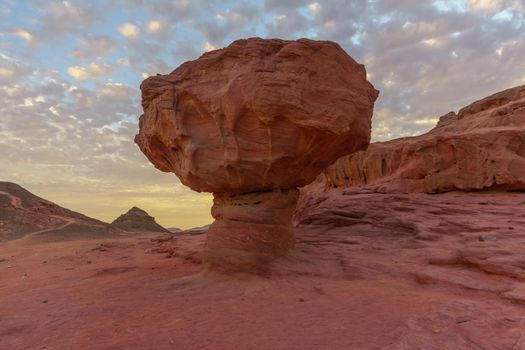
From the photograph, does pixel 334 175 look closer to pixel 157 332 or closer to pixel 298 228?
pixel 298 228

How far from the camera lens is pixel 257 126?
24.3ft

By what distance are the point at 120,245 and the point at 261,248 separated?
1085cm

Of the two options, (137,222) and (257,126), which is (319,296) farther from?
(137,222)

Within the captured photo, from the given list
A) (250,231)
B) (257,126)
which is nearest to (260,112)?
(257,126)

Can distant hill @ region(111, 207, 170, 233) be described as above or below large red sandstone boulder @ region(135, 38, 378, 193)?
below

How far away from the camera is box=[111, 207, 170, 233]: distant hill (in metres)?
31.2

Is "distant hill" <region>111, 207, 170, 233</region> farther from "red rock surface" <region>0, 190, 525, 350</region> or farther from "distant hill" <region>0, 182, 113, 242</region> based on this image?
"red rock surface" <region>0, 190, 525, 350</region>

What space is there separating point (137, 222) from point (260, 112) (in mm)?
27773

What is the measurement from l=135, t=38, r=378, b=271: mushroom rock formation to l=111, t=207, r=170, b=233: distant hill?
2454 cm

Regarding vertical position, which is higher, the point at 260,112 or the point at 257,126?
the point at 260,112

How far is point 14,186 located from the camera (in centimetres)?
3306

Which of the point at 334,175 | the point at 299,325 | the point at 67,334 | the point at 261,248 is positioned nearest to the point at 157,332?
the point at 67,334

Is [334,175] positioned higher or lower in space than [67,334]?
higher

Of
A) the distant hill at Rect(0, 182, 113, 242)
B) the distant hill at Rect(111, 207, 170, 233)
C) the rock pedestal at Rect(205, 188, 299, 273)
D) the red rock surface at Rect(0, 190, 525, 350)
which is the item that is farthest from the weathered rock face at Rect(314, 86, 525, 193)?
the distant hill at Rect(111, 207, 170, 233)
